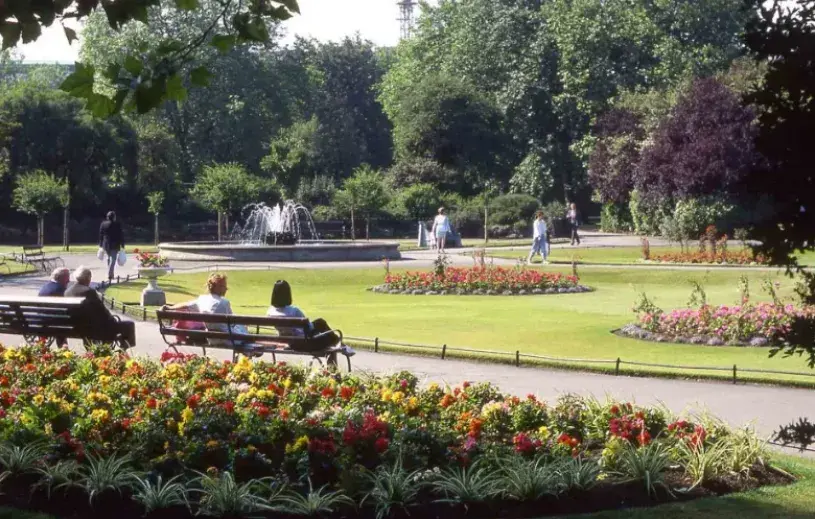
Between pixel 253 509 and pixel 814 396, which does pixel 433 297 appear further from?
pixel 253 509

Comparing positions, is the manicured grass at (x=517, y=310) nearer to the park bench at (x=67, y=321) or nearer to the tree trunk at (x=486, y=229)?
the park bench at (x=67, y=321)

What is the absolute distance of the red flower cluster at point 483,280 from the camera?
85.5 ft

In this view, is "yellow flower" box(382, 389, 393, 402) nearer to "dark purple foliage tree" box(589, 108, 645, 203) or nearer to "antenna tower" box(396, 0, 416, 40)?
"dark purple foliage tree" box(589, 108, 645, 203)

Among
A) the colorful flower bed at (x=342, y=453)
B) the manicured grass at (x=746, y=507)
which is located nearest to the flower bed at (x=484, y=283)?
the colorful flower bed at (x=342, y=453)

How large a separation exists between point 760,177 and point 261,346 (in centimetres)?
868

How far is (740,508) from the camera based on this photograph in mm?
7059

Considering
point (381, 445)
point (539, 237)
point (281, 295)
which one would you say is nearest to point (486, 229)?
point (539, 237)

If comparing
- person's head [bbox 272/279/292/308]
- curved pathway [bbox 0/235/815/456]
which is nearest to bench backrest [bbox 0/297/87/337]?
curved pathway [bbox 0/235/815/456]

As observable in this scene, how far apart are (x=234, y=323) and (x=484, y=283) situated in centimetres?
1359

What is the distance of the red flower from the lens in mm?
7590

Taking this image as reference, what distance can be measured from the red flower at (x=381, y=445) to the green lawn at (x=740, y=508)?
50.6 inches

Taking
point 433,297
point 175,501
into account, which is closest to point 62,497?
point 175,501

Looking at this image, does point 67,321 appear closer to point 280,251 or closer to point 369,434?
point 369,434

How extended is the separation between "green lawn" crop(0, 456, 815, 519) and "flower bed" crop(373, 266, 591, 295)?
60.1ft
